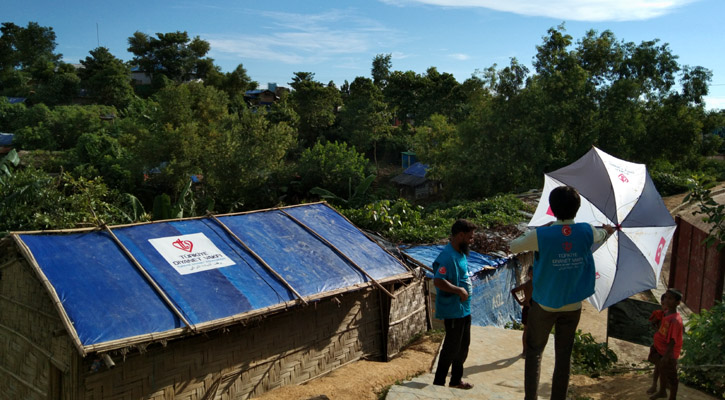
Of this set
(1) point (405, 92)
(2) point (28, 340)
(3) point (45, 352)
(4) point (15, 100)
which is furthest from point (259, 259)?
(4) point (15, 100)

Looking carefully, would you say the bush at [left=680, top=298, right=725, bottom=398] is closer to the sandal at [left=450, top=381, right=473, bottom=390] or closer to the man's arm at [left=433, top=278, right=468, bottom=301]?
the sandal at [left=450, top=381, right=473, bottom=390]

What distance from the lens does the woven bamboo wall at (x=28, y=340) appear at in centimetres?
477

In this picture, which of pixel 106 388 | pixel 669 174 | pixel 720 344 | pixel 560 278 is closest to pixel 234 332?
pixel 106 388

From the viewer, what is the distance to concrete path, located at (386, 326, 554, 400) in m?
4.43

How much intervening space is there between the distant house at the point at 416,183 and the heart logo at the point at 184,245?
76.6 feet

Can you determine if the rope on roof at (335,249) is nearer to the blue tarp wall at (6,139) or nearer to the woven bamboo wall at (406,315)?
the woven bamboo wall at (406,315)

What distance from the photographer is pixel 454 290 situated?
13.9ft

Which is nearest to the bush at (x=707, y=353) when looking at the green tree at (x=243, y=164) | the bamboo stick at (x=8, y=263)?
the bamboo stick at (x=8, y=263)

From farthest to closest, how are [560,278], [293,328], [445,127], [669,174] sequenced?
[445,127]
[669,174]
[293,328]
[560,278]

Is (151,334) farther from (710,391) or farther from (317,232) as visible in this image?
Result: (710,391)

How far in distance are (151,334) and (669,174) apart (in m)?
21.3

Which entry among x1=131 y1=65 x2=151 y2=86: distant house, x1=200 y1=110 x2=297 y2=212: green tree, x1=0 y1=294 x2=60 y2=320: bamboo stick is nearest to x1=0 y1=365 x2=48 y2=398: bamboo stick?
x1=0 y1=294 x2=60 y2=320: bamboo stick

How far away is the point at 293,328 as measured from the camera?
6074 millimetres

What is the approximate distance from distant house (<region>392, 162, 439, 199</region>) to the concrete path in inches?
882
